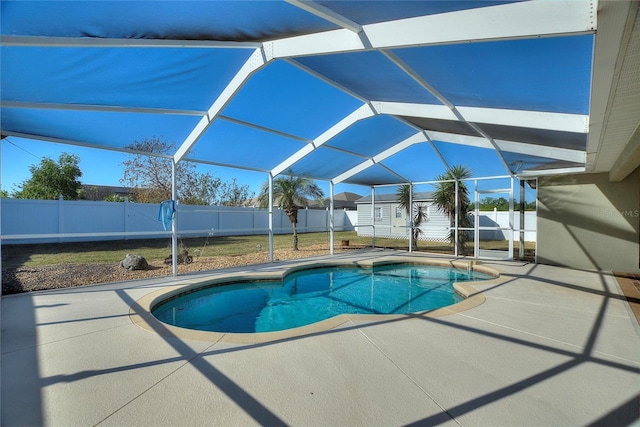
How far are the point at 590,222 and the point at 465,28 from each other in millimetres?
8514

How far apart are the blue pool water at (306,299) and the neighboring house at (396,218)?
8022 millimetres

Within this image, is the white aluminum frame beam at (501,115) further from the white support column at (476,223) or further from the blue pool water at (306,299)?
the white support column at (476,223)

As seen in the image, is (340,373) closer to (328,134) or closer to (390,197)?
(328,134)

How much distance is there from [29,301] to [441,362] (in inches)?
258

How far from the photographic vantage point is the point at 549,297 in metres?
5.46

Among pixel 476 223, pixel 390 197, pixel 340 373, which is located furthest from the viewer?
pixel 390 197

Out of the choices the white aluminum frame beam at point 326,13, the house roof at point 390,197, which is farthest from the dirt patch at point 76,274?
the house roof at point 390,197

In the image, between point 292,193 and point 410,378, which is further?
point 292,193

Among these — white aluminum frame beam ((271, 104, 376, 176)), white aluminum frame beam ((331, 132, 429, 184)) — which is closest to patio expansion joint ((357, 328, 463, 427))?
white aluminum frame beam ((271, 104, 376, 176))

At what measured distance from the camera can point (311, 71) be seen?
16.7ft

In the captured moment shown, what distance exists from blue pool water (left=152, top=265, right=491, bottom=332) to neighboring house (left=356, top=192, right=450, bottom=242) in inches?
316

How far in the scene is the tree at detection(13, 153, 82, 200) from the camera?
20.9 meters

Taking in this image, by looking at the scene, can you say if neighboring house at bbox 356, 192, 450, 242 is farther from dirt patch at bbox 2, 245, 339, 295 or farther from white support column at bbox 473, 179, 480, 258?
dirt patch at bbox 2, 245, 339, 295

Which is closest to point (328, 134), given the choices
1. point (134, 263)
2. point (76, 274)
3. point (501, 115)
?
point (501, 115)
